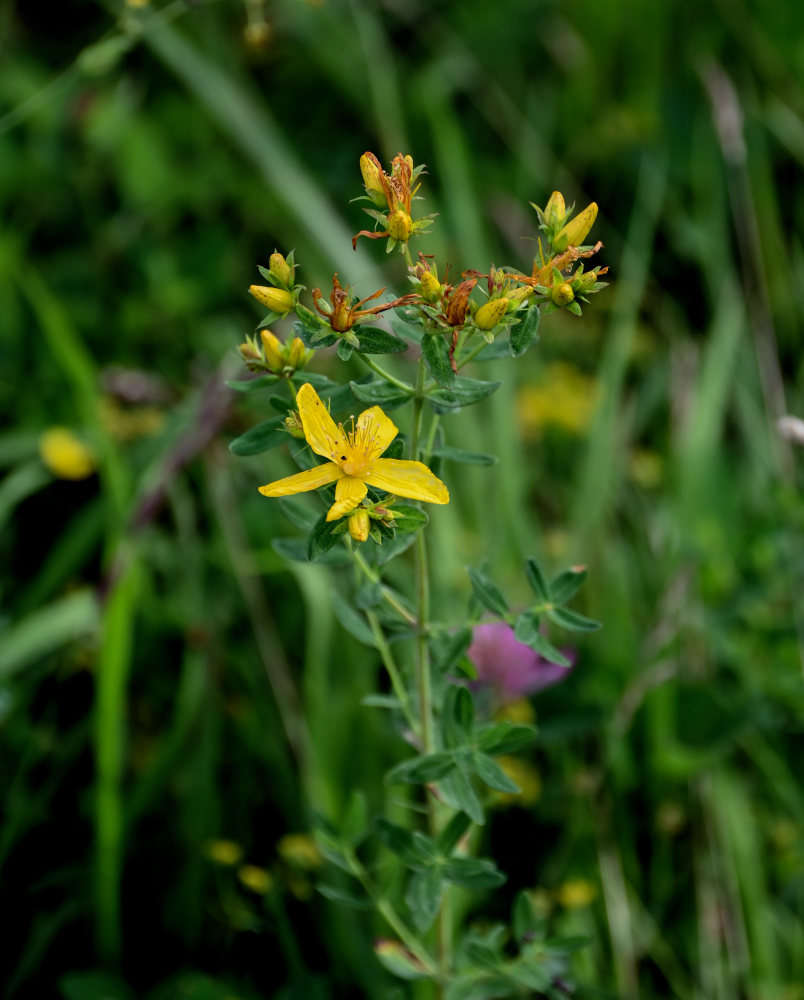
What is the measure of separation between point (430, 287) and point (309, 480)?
174 millimetres

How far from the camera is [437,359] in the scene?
2.43 feet

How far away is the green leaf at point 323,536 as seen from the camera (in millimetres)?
731

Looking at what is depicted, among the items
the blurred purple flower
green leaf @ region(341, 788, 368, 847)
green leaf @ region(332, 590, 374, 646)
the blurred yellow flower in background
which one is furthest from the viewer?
the blurred yellow flower in background

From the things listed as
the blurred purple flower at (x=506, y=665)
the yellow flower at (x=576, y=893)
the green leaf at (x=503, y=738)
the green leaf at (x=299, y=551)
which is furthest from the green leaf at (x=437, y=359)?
the yellow flower at (x=576, y=893)

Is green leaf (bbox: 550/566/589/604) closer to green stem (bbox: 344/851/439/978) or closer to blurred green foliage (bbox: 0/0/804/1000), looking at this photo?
green stem (bbox: 344/851/439/978)

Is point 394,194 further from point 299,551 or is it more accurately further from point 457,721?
point 457,721

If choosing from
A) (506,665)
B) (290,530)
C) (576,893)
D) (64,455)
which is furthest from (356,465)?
(64,455)

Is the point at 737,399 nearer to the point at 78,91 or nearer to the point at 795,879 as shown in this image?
the point at 795,879

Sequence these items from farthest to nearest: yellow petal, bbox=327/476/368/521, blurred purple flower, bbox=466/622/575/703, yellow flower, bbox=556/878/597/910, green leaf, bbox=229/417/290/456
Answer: yellow flower, bbox=556/878/597/910, blurred purple flower, bbox=466/622/575/703, green leaf, bbox=229/417/290/456, yellow petal, bbox=327/476/368/521

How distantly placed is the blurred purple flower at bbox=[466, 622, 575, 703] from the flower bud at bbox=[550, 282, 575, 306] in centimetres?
59

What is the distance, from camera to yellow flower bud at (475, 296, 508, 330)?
2.33 feet

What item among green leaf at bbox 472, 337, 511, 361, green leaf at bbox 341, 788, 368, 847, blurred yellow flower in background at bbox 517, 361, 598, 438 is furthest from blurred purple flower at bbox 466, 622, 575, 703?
blurred yellow flower in background at bbox 517, 361, 598, 438

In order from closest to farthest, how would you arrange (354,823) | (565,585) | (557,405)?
(565,585), (354,823), (557,405)

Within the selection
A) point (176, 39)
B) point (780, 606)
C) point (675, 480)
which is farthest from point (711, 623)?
point (176, 39)
